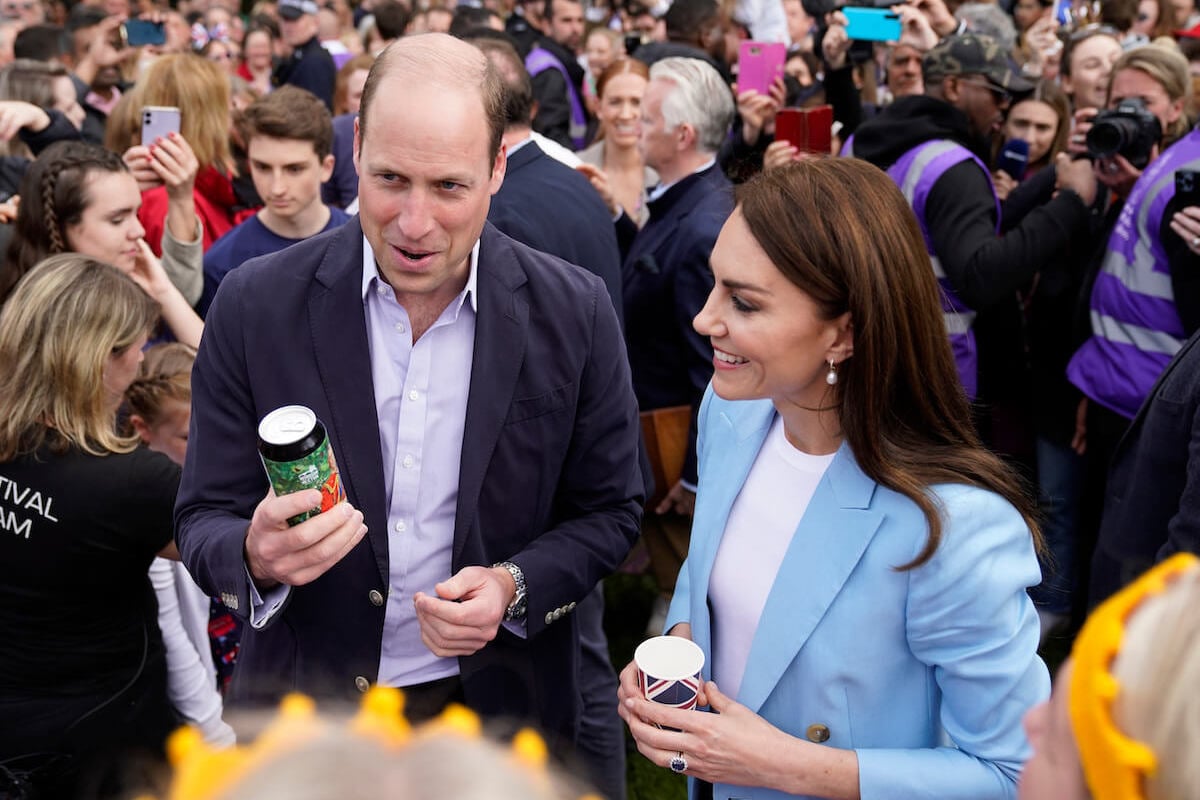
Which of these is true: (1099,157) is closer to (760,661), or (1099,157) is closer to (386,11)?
(760,661)

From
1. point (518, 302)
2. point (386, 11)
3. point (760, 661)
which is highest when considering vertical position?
point (518, 302)

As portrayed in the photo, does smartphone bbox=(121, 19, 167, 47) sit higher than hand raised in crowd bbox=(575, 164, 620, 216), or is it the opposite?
hand raised in crowd bbox=(575, 164, 620, 216)

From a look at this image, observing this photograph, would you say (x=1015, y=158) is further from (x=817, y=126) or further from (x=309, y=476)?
(x=309, y=476)

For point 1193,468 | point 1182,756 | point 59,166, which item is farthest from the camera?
point 59,166

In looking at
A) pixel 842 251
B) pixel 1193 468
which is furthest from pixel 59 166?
pixel 1193 468

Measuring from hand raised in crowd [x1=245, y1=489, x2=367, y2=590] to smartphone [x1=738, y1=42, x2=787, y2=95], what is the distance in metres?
4.21

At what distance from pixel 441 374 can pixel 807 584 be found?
2.82 feet

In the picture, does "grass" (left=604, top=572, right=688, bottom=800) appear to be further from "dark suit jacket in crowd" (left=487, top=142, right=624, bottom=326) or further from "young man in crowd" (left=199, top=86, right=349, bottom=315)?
"young man in crowd" (left=199, top=86, right=349, bottom=315)

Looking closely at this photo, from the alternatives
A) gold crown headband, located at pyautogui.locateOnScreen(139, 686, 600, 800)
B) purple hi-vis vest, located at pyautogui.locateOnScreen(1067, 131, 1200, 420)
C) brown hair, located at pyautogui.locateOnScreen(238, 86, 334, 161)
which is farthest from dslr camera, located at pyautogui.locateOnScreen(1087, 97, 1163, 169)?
gold crown headband, located at pyautogui.locateOnScreen(139, 686, 600, 800)

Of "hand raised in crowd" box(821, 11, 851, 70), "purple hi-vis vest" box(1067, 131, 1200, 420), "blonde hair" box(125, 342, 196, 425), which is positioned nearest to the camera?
"blonde hair" box(125, 342, 196, 425)

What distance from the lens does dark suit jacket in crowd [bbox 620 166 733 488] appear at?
3842 millimetres

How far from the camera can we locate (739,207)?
194cm

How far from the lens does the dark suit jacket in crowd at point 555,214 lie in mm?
3516

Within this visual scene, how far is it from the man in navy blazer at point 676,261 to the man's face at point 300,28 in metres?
5.37
